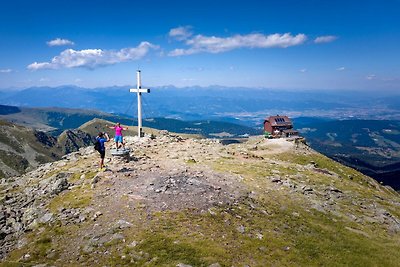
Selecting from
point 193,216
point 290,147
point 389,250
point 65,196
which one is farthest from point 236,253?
point 290,147

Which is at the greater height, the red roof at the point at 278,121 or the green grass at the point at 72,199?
the green grass at the point at 72,199

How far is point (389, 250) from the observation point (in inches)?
1122

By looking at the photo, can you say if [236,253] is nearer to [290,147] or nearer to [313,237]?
[313,237]

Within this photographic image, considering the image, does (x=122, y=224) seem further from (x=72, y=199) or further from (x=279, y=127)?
(x=279, y=127)

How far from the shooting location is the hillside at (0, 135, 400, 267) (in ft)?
75.4

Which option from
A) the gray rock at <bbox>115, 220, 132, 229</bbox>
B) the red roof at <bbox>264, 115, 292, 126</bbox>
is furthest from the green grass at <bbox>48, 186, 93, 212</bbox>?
the red roof at <bbox>264, 115, 292, 126</bbox>

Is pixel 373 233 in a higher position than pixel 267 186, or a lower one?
lower

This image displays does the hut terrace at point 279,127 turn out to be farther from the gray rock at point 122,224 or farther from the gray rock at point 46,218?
the gray rock at point 46,218

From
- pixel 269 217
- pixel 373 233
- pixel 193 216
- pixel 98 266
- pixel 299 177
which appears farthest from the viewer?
pixel 299 177

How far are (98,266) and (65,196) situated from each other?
1214cm

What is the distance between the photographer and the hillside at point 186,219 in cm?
2297

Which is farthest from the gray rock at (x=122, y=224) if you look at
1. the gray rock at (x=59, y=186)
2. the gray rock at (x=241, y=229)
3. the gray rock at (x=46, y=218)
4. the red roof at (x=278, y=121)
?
the red roof at (x=278, y=121)

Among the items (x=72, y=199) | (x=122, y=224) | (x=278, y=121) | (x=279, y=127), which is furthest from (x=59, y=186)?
(x=278, y=121)

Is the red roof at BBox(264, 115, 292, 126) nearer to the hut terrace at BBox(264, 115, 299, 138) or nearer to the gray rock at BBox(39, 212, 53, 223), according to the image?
the hut terrace at BBox(264, 115, 299, 138)
